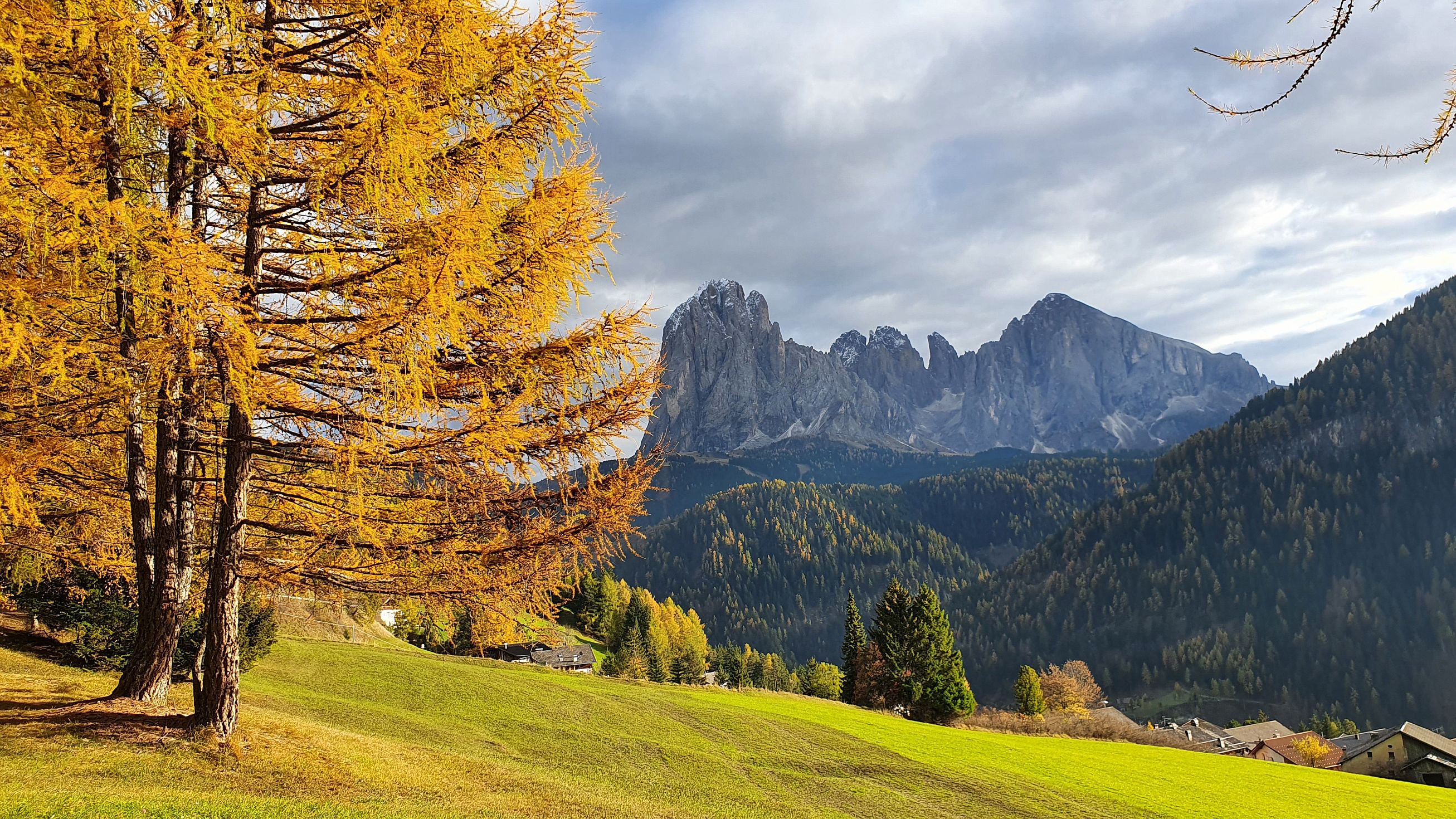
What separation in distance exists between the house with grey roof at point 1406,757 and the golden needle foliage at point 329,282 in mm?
70134

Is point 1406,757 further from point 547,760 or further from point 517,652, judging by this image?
point 517,652

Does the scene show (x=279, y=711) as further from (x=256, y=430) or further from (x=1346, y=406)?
(x=1346, y=406)

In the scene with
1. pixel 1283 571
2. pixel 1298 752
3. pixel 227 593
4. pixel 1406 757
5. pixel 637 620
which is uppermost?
pixel 227 593

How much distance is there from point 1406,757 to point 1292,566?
388 ft

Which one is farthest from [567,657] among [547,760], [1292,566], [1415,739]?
[1292,566]

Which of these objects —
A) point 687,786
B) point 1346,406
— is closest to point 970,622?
point 1346,406

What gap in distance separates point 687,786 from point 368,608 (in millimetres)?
8796

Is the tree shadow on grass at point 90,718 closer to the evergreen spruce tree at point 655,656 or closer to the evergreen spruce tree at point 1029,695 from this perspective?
the evergreen spruce tree at point 655,656

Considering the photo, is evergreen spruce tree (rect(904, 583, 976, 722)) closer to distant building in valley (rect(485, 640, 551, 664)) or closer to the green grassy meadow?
the green grassy meadow

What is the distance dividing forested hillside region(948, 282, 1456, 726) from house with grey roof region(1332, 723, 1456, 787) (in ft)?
248

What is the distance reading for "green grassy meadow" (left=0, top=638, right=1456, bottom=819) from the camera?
784 centimetres

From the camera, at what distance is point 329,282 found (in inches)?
321

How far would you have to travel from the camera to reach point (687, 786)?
16.0 metres

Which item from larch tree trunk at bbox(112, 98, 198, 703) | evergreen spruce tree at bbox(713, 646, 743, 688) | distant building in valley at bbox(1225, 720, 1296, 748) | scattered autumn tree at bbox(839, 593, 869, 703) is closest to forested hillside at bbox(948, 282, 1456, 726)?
distant building in valley at bbox(1225, 720, 1296, 748)
